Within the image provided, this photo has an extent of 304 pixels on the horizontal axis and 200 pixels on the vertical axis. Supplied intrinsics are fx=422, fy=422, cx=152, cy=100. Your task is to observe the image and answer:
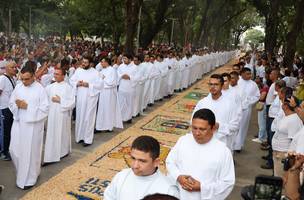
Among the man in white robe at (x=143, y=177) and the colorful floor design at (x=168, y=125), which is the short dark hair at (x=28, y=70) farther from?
the colorful floor design at (x=168, y=125)

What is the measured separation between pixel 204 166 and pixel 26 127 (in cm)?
373

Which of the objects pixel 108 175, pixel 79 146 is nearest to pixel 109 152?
pixel 79 146

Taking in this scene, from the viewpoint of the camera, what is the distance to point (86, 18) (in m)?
33.8

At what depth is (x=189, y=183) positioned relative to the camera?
14.4ft

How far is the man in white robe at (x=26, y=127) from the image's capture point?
7.04m

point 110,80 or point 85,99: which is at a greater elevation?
point 110,80

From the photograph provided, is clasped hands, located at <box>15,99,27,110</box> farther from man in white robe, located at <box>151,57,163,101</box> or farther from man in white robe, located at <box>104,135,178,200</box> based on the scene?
man in white robe, located at <box>151,57,163,101</box>

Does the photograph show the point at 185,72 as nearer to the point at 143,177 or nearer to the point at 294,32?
the point at 294,32

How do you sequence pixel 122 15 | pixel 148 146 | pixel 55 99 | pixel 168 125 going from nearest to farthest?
1. pixel 148 146
2. pixel 55 99
3. pixel 168 125
4. pixel 122 15

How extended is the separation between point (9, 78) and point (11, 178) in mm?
1944

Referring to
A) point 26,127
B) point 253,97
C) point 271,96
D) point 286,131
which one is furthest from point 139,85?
point 286,131

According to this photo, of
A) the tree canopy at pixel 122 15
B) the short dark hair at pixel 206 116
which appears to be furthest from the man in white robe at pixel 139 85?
the tree canopy at pixel 122 15

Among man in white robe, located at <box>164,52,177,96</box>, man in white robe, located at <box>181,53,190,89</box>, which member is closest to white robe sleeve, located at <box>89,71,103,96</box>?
man in white robe, located at <box>164,52,177,96</box>

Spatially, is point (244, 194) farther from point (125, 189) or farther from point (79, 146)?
point (79, 146)
